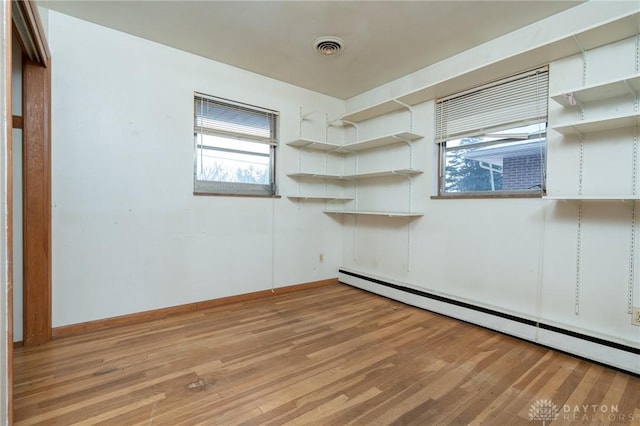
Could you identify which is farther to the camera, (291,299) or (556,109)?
(291,299)

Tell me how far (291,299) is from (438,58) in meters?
2.98

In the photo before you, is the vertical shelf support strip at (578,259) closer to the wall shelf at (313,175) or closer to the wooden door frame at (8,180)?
the wall shelf at (313,175)

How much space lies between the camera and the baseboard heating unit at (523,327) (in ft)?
6.24

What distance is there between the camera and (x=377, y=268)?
369 cm

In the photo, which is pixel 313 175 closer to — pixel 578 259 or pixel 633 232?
pixel 578 259

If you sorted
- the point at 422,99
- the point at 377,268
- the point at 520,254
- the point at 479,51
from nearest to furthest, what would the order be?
1. the point at 520,254
2. the point at 479,51
3. the point at 422,99
4. the point at 377,268

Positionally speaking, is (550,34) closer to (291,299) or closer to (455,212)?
(455,212)

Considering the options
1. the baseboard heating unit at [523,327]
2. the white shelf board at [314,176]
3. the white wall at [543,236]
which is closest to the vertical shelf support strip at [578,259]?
the white wall at [543,236]

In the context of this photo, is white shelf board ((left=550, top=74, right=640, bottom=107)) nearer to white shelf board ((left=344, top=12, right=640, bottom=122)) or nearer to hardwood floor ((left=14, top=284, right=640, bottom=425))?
white shelf board ((left=344, top=12, right=640, bottom=122))

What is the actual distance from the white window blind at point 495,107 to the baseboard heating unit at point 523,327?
1607mm

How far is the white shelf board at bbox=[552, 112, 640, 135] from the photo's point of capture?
1.80 m

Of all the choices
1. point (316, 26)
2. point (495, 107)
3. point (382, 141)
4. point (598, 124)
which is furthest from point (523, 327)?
point (316, 26)

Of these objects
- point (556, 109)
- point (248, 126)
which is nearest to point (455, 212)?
point (556, 109)

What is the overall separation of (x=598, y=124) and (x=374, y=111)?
2.06 meters
